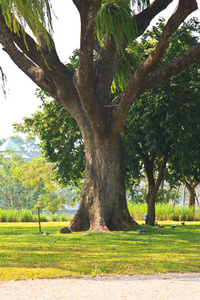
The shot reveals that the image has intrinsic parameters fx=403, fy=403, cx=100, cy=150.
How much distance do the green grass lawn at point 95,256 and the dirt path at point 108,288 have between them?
364mm

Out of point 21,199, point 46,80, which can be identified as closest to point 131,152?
point 46,80

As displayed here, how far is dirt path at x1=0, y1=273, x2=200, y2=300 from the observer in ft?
14.5

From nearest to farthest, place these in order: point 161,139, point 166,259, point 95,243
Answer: point 166,259 < point 95,243 < point 161,139

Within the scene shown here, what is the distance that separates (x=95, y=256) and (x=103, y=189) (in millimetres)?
4989

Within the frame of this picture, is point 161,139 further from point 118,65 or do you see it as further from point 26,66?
point 26,66

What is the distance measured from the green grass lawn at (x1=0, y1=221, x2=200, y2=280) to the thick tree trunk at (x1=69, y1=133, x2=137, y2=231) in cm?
151

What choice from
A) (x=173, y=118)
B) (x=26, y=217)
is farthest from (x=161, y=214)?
(x=173, y=118)

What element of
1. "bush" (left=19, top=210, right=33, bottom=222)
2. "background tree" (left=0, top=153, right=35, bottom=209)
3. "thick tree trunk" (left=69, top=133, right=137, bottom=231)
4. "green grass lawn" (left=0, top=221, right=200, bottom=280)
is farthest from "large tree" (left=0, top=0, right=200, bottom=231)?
"background tree" (left=0, top=153, right=35, bottom=209)

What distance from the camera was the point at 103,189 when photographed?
1216cm

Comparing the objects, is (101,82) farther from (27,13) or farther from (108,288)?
(108,288)

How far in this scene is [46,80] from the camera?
1241cm

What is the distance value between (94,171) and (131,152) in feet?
16.1

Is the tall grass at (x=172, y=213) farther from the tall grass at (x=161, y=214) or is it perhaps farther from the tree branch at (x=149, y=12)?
the tree branch at (x=149, y=12)

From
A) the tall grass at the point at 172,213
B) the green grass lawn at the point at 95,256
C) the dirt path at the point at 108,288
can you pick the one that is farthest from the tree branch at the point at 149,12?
the tall grass at the point at 172,213
